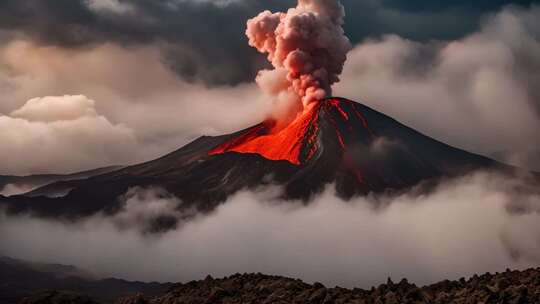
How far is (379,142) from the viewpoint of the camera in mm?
154125

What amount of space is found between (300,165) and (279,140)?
10263 millimetres

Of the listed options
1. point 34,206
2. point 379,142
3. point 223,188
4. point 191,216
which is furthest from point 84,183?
point 379,142

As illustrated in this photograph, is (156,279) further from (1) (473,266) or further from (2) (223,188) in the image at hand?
(1) (473,266)

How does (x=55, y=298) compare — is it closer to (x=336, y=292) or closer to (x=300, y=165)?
(x=336, y=292)

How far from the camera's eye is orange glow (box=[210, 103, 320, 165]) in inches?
5950

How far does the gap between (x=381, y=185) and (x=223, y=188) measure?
30372 millimetres

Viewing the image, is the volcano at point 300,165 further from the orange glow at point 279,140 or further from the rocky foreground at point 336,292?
the rocky foreground at point 336,292

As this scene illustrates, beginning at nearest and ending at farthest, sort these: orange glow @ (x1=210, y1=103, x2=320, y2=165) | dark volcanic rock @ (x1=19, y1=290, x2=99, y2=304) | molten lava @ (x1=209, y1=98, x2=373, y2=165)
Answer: dark volcanic rock @ (x1=19, y1=290, x2=99, y2=304), molten lava @ (x1=209, y1=98, x2=373, y2=165), orange glow @ (x1=210, y1=103, x2=320, y2=165)

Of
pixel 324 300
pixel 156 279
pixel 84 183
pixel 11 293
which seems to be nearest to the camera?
pixel 324 300

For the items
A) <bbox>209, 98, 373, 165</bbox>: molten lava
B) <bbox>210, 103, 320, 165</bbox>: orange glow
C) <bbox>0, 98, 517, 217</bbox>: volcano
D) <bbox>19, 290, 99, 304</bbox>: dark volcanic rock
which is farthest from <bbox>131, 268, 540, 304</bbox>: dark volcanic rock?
<bbox>210, 103, 320, 165</bbox>: orange glow

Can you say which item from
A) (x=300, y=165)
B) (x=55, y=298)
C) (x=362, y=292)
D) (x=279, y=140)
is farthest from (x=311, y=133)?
(x=362, y=292)

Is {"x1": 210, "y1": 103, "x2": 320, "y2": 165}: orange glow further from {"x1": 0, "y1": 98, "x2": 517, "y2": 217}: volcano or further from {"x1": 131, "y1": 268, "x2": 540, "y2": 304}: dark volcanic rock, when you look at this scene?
{"x1": 131, "y1": 268, "x2": 540, "y2": 304}: dark volcanic rock

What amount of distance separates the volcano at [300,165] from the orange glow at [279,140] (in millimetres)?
166

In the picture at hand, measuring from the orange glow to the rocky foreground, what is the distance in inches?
4536
